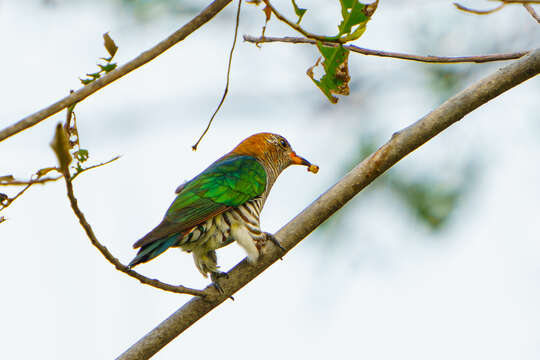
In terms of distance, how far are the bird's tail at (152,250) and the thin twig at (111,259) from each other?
62 centimetres

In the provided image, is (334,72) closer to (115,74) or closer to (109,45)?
(109,45)

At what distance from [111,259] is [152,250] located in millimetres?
1140

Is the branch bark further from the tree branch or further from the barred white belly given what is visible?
the tree branch

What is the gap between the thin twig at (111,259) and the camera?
232cm

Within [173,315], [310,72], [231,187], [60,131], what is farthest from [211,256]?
[60,131]

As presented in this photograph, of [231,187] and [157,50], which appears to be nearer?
[157,50]

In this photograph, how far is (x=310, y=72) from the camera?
342cm

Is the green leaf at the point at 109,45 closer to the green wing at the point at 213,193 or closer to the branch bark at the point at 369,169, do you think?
the branch bark at the point at 369,169

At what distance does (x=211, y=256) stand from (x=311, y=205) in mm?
1555

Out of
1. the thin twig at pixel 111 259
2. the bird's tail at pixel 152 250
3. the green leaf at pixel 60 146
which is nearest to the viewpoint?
the green leaf at pixel 60 146

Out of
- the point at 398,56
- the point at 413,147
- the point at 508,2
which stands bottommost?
the point at 508,2

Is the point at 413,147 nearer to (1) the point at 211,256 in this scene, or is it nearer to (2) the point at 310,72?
(2) the point at 310,72

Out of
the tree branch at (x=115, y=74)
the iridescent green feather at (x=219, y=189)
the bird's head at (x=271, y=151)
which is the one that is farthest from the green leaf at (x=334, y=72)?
the bird's head at (x=271, y=151)

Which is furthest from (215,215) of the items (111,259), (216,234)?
(111,259)
